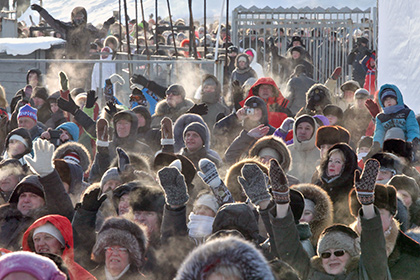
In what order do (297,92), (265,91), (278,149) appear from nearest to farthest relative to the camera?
(278,149) < (265,91) < (297,92)

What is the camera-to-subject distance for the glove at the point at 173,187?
4.41 metres

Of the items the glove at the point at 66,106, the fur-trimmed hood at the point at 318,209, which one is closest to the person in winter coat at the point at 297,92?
the glove at the point at 66,106

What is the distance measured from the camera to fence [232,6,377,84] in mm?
13195

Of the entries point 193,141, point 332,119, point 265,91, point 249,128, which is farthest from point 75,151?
point 332,119

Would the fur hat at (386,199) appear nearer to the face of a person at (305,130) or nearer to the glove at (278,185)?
the glove at (278,185)

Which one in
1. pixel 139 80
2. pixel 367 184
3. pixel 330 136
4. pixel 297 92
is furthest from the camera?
pixel 297 92

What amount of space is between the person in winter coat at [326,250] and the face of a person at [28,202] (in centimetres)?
169

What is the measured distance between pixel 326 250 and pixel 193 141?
2906 mm

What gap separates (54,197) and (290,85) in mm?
5956

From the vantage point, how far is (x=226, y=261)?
106 inches

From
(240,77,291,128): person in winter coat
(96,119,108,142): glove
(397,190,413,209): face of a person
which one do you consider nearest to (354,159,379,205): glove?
(397,190,413,209): face of a person

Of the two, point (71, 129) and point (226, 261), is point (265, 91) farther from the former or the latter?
point (226, 261)

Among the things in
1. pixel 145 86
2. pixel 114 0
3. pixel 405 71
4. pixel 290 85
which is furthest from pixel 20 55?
pixel 114 0

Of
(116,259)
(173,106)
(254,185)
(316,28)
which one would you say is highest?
(316,28)
